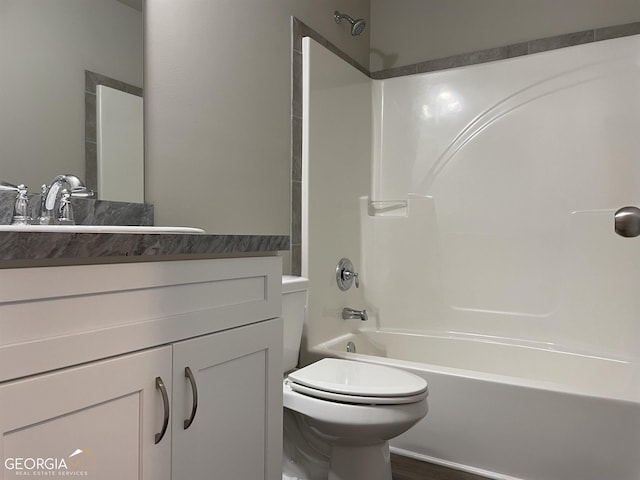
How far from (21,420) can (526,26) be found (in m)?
2.83

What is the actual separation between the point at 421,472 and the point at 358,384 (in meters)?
0.65

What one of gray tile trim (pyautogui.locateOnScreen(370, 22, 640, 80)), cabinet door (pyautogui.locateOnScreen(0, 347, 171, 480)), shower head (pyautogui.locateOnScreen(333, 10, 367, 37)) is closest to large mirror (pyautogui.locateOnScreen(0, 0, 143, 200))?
cabinet door (pyautogui.locateOnScreen(0, 347, 171, 480))

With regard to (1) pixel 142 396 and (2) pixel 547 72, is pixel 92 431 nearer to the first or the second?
(1) pixel 142 396

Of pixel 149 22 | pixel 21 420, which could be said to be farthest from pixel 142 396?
pixel 149 22

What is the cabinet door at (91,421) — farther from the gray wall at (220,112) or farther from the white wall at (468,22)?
the white wall at (468,22)

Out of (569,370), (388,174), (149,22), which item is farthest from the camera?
(388,174)

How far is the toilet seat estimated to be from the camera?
150 cm

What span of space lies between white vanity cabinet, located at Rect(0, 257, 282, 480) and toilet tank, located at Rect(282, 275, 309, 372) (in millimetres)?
597

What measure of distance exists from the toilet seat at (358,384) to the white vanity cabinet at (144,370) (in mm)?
337

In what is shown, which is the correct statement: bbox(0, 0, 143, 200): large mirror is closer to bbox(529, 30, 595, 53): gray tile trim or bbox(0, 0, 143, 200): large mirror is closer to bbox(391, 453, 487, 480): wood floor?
bbox(391, 453, 487, 480): wood floor

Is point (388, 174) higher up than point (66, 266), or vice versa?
A: point (388, 174)

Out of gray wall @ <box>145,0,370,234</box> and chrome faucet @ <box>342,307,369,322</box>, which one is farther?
chrome faucet @ <box>342,307,369,322</box>

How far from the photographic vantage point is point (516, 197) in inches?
100

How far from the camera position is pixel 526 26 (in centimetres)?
258
